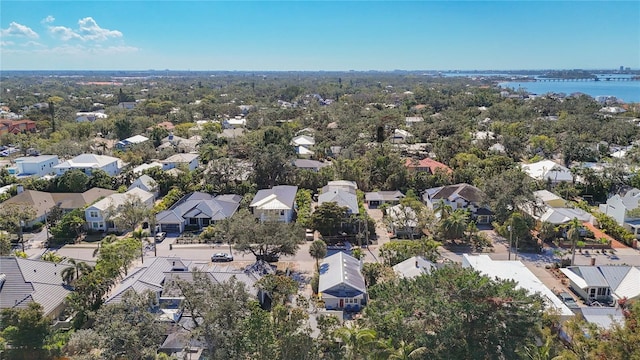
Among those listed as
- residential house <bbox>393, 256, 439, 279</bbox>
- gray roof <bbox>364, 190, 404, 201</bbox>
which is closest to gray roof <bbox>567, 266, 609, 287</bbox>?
residential house <bbox>393, 256, 439, 279</bbox>

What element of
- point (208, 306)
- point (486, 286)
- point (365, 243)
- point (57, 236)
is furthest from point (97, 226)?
point (486, 286)

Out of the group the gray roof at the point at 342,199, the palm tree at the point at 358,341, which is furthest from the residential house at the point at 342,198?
the palm tree at the point at 358,341

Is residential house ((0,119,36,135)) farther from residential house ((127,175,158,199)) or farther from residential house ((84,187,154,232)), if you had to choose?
residential house ((84,187,154,232))

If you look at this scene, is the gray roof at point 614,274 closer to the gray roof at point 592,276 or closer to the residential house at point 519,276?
the gray roof at point 592,276

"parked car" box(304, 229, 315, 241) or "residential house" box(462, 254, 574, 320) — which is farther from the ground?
"residential house" box(462, 254, 574, 320)

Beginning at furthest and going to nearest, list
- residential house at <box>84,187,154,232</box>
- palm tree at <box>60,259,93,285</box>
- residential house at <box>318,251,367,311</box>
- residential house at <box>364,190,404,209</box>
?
1. residential house at <box>364,190,404,209</box>
2. residential house at <box>84,187,154,232</box>
3. residential house at <box>318,251,367,311</box>
4. palm tree at <box>60,259,93,285</box>

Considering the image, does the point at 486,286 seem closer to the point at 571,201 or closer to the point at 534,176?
the point at 571,201
